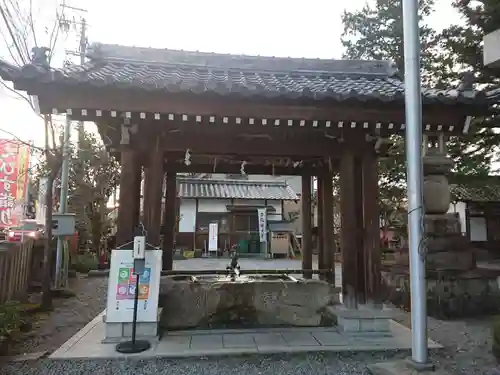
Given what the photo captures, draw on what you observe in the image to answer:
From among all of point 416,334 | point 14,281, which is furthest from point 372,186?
point 14,281

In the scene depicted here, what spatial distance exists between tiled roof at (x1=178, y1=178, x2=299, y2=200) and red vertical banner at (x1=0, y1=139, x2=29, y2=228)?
14.7 metres

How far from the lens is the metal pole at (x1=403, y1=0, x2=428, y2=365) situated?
3.99m

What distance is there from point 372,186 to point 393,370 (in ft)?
9.26

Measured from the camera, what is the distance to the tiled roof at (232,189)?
2444 cm

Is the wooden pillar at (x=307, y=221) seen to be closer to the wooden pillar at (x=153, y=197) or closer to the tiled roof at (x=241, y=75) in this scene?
the tiled roof at (x=241, y=75)

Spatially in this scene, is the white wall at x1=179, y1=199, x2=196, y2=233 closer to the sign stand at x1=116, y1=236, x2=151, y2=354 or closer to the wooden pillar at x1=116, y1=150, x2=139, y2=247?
the wooden pillar at x1=116, y1=150, x2=139, y2=247

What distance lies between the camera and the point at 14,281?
7672mm

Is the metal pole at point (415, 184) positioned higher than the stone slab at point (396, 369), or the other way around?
the metal pole at point (415, 184)

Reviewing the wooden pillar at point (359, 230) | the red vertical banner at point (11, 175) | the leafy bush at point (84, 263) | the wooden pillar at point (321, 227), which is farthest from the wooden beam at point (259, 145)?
the leafy bush at point (84, 263)

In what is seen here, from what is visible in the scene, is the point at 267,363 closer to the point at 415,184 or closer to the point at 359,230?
the point at 359,230

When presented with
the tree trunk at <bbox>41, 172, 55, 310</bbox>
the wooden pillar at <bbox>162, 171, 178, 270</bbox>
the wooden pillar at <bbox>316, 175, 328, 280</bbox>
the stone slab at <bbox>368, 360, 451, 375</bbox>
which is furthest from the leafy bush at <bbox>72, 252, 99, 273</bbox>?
the stone slab at <bbox>368, 360, 451, 375</bbox>

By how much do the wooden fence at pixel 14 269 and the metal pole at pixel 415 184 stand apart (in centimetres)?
664

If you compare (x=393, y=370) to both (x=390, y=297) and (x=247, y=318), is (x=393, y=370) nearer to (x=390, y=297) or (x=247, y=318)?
(x=247, y=318)

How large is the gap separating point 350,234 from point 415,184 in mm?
2104
